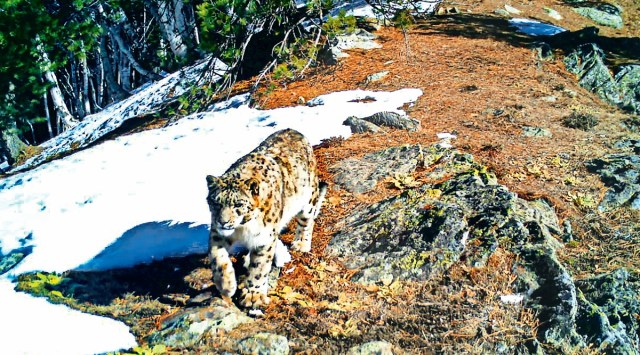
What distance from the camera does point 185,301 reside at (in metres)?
6.10

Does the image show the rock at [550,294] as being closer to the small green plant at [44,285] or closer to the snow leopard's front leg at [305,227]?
the snow leopard's front leg at [305,227]

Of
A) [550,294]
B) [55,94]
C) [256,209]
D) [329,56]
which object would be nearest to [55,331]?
[256,209]

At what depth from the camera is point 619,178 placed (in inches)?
325

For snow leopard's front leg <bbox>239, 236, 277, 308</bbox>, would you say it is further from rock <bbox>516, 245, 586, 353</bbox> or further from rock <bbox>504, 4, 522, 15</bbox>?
rock <bbox>504, 4, 522, 15</bbox>

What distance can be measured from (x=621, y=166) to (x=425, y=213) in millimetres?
3829

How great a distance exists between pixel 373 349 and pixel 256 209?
5.91 feet

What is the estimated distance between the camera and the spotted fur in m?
5.41

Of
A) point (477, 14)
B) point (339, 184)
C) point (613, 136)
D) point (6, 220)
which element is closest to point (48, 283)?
point (6, 220)

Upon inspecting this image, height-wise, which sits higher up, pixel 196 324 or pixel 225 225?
pixel 225 225

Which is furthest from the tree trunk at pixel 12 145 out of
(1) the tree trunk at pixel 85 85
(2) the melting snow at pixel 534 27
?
(2) the melting snow at pixel 534 27

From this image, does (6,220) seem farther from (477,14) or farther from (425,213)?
(477,14)

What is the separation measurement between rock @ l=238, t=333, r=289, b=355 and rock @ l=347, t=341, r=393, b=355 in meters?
0.62

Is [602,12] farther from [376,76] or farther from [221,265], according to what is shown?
[221,265]

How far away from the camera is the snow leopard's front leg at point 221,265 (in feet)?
18.8
